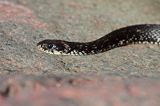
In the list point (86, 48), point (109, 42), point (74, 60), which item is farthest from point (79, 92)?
point (109, 42)

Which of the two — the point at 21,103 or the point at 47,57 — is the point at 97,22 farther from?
the point at 21,103

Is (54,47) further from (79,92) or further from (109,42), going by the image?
(79,92)

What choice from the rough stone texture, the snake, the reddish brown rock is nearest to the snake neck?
the snake

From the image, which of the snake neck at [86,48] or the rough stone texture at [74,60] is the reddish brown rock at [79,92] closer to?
the rough stone texture at [74,60]

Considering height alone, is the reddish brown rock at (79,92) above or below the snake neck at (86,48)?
below

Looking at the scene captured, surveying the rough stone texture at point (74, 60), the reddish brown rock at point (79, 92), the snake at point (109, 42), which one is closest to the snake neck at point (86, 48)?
the snake at point (109, 42)

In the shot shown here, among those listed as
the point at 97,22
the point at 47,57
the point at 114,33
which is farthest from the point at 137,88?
the point at 97,22
